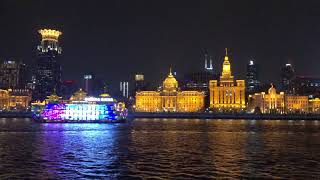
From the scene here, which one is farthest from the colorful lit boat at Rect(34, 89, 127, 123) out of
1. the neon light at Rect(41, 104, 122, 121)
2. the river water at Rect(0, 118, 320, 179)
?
the river water at Rect(0, 118, 320, 179)

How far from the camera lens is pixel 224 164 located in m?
36.5

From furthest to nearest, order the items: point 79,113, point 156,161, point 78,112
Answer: point 78,112, point 79,113, point 156,161

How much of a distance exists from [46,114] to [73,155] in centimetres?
9322

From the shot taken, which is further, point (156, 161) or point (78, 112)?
point (78, 112)

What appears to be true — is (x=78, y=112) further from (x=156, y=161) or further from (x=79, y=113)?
(x=156, y=161)

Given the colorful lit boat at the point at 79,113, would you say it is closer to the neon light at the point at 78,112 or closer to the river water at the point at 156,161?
the neon light at the point at 78,112

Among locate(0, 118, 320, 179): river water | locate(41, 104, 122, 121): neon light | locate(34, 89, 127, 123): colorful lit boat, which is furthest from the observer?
locate(41, 104, 122, 121): neon light

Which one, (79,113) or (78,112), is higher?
(78,112)

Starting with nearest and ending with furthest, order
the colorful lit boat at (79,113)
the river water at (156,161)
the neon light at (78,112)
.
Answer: the river water at (156,161), the colorful lit boat at (79,113), the neon light at (78,112)

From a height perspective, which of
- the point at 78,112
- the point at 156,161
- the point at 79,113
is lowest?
the point at 156,161

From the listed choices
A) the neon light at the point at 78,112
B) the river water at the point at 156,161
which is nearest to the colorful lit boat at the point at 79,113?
the neon light at the point at 78,112

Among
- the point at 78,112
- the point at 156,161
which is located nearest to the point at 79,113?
the point at 78,112

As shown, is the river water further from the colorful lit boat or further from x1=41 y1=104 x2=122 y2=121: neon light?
x1=41 y1=104 x2=122 y2=121: neon light

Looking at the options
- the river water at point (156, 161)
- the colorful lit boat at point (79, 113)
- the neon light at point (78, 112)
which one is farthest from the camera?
the neon light at point (78, 112)
